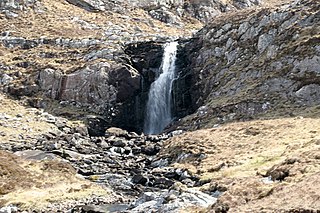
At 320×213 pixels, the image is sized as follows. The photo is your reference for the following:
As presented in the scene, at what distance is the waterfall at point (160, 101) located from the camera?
65.5 m

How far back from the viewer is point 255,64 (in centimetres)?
6109

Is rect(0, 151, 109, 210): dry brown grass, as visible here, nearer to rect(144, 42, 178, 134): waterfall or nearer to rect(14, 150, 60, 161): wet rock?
rect(14, 150, 60, 161): wet rock

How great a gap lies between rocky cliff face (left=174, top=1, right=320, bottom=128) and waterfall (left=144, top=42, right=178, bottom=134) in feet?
10.4

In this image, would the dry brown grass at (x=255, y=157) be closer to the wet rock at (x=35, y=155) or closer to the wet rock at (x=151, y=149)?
the wet rock at (x=151, y=149)

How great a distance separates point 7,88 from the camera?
71.0 meters

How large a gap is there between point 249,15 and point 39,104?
3534 cm

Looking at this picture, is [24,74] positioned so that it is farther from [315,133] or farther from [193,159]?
[315,133]

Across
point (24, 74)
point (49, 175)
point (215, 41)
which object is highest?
point (215, 41)

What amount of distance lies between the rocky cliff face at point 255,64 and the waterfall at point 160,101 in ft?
10.4

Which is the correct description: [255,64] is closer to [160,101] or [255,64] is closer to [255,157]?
[160,101]

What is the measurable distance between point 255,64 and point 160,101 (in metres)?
14.9

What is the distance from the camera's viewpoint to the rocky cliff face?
5291cm

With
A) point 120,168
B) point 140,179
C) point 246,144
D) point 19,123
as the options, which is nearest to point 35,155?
point 120,168

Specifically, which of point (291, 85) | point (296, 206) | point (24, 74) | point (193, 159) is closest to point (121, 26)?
point (24, 74)
